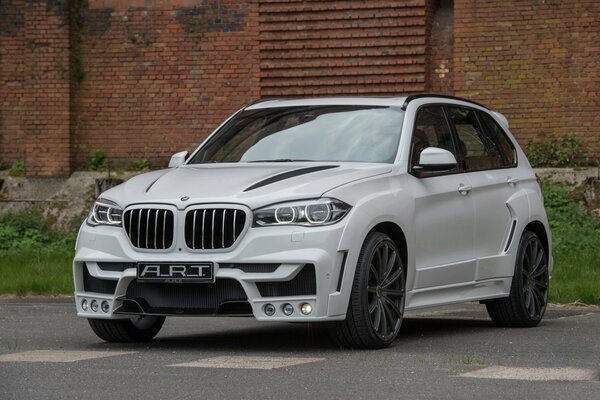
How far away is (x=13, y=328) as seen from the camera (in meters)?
10.5

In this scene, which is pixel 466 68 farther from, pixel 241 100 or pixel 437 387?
pixel 437 387

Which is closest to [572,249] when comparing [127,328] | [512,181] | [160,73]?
[512,181]

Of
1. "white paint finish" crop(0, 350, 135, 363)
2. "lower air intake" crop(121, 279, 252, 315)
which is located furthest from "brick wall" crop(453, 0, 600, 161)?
"white paint finish" crop(0, 350, 135, 363)

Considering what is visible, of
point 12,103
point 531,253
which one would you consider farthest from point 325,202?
point 12,103

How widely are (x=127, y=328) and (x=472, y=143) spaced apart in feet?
9.99

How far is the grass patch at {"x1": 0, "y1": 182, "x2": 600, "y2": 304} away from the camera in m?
14.1

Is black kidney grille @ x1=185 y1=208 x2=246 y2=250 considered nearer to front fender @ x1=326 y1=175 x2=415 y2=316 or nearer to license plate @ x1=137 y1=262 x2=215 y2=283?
license plate @ x1=137 y1=262 x2=215 y2=283

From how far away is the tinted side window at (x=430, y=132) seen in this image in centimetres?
970

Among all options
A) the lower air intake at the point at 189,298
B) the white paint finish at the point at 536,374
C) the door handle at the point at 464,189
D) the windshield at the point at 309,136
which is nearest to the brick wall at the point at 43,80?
the windshield at the point at 309,136

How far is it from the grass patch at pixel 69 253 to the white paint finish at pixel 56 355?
5.95 metres

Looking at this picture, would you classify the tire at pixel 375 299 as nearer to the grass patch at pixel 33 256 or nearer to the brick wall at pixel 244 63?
the grass patch at pixel 33 256

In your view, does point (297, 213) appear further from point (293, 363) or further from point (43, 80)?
point (43, 80)

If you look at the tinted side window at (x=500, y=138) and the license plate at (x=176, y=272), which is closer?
the license plate at (x=176, y=272)

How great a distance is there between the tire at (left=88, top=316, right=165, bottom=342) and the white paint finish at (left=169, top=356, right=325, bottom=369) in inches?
56.0
